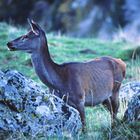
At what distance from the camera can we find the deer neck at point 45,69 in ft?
35.6

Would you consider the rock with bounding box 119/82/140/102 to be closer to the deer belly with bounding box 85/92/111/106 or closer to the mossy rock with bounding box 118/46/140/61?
the deer belly with bounding box 85/92/111/106

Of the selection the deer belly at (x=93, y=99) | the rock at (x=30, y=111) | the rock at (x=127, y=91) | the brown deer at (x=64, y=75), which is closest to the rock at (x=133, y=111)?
the rock at (x=30, y=111)

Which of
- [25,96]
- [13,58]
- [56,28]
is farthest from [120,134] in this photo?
[56,28]

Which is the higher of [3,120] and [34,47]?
[34,47]

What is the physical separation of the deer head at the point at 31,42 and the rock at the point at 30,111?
4.69 feet

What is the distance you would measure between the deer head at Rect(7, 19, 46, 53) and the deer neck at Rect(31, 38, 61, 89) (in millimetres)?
100

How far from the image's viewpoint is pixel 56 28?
3152 centimetres

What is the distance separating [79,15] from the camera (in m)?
31.1

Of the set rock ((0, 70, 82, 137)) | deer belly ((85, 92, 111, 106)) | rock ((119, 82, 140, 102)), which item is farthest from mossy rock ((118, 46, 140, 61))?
rock ((0, 70, 82, 137))

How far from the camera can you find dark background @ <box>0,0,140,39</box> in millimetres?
29438

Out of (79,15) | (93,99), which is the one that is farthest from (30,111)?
(79,15)

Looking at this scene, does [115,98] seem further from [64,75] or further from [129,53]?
[129,53]

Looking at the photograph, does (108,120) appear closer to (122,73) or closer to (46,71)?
(46,71)

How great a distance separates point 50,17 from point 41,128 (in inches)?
929
